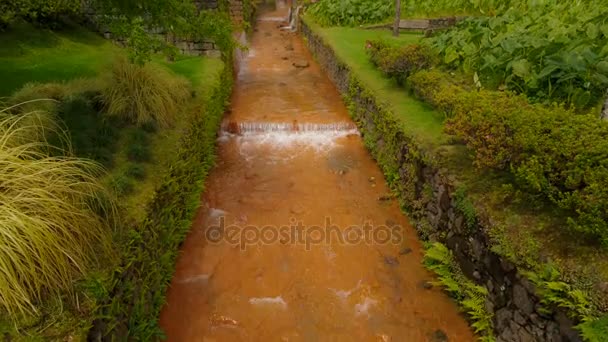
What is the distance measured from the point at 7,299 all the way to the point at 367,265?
442 cm

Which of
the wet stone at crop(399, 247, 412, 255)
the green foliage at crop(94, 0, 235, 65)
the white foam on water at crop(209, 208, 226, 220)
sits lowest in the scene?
the wet stone at crop(399, 247, 412, 255)

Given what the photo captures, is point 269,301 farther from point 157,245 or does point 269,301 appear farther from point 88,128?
point 88,128

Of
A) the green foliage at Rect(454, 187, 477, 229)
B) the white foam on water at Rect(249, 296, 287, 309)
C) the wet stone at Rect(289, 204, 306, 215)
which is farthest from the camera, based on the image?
the wet stone at Rect(289, 204, 306, 215)

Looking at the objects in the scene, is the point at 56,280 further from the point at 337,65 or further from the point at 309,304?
the point at 337,65

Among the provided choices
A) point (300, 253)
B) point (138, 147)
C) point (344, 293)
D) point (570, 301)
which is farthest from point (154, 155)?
point (570, 301)

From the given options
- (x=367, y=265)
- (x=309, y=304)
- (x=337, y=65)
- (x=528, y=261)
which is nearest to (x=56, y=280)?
(x=309, y=304)

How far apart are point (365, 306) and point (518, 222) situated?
219cm

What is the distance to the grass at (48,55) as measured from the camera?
29.4ft

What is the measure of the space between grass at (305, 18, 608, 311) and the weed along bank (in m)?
0.02

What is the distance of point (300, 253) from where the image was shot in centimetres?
635

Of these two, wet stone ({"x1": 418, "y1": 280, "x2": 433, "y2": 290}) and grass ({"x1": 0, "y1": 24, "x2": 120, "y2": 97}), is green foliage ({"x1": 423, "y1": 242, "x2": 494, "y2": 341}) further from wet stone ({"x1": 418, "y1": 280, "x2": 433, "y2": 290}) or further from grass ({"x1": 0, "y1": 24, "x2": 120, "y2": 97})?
grass ({"x1": 0, "y1": 24, "x2": 120, "y2": 97})

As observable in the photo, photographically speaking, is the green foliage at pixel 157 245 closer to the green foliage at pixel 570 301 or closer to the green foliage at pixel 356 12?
the green foliage at pixel 570 301

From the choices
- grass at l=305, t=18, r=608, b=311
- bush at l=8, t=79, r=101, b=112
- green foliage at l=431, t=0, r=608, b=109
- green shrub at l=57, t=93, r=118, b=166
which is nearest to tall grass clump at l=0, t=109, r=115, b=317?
green shrub at l=57, t=93, r=118, b=166

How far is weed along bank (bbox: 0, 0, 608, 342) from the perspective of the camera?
151 inches
